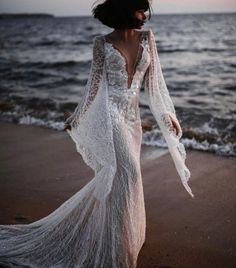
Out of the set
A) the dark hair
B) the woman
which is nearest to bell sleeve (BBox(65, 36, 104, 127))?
the woman

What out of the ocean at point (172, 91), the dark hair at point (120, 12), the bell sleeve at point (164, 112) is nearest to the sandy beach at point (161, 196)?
the bell sleeve at point (164, 112)

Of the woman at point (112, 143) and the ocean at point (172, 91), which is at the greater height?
the woman at point (112, 143)

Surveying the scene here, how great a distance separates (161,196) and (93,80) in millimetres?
2282

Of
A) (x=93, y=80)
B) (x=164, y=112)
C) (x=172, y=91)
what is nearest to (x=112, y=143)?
(x=93, y=80)

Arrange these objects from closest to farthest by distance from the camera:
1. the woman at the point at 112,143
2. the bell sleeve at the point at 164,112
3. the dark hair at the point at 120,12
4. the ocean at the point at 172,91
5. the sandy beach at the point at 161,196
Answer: the dark hair at the point at 120,12 → the woman at the point at 112,143 → the bell sleeve at the point at 164,112 → the sandy beach at the point at 161,196 → the ocean at the point at 172,91

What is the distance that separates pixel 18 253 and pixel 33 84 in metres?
14.2

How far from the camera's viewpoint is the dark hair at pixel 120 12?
10.2ft

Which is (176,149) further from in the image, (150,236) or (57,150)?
(57,150)

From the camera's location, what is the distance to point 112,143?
3.26 meters

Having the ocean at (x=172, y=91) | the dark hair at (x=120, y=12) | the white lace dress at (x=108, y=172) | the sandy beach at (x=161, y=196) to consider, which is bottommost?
the ocean at (x=172, y=91)

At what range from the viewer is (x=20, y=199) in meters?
5.13

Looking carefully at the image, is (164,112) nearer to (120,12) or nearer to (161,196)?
(120,12)

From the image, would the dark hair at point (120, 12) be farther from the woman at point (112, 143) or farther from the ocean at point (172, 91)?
the ocean at point (172, 91)

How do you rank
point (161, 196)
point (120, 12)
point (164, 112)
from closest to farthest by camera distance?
point (120, 12) < point (164, 112) < point (161, 196)
